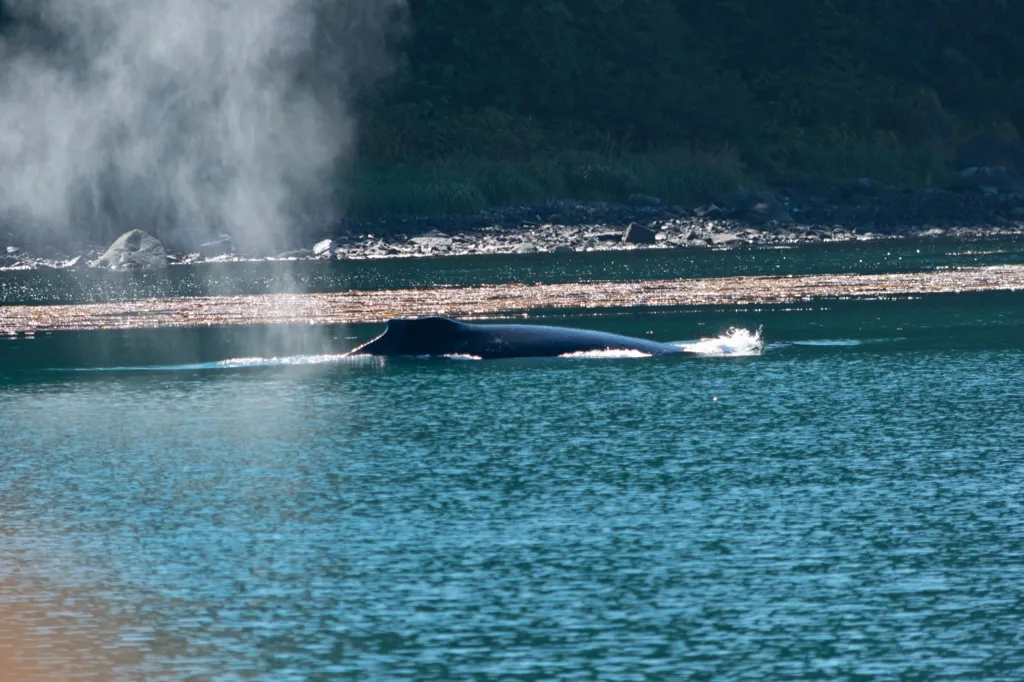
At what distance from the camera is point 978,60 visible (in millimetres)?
119938

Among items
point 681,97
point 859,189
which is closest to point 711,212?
point 859,189

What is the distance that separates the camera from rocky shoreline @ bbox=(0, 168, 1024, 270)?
85.4 m

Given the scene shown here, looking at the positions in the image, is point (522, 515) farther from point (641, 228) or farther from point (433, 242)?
point (641, 228)

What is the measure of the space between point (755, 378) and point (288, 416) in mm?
8611

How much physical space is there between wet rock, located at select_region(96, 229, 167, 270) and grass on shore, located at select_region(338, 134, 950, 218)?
37.6 ft

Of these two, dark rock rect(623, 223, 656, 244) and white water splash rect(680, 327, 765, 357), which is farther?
dark rock rect(623, 223, 656, 244)

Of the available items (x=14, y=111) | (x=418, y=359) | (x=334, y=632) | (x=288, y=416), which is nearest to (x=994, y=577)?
(x=334, y=632)

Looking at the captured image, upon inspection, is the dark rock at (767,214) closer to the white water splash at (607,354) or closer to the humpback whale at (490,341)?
the humpback whale at (490,341)

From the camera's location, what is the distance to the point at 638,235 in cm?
8644

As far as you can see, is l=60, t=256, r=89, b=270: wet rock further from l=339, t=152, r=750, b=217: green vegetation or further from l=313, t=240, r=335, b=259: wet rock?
l=339, t=152, r=750, b=217: green vegetation

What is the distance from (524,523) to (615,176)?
79.2 m

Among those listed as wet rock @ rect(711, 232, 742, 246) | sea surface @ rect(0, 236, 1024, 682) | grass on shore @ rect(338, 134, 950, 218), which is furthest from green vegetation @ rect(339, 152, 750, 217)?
sea surface @ rect(0, 236, 1024, 682)

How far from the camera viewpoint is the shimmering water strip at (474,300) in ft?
159

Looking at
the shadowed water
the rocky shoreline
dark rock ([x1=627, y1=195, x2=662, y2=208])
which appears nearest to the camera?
the shadowed water
